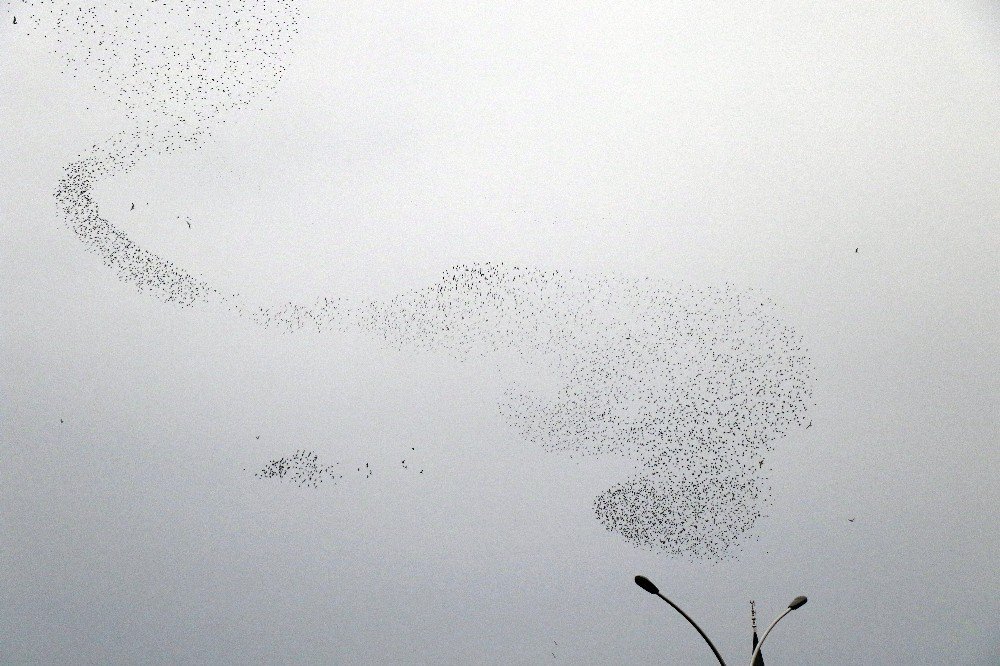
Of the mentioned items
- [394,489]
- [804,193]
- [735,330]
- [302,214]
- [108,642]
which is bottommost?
[108,642]

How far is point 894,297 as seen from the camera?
9.09 ft

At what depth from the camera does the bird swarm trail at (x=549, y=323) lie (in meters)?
2.76

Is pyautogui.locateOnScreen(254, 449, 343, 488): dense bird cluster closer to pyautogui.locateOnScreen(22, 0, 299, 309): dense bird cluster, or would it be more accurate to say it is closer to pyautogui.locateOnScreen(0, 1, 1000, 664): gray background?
pyautogui.locateOnScreen(0, 1, 1000, 664): gray background

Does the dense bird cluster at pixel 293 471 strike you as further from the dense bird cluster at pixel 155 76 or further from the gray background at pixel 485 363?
the dense bird cluster at pixel 155 76

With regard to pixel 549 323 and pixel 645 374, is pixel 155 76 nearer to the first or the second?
pixel 549 323

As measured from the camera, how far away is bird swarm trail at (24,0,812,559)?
2.76 m

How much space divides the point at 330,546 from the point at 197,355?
0.79m

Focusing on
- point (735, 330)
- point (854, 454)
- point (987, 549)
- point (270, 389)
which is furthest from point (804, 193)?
point (270, 389)

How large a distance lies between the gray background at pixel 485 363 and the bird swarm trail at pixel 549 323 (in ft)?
0.22

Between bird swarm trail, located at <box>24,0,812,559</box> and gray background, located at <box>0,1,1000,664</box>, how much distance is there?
0.07 m

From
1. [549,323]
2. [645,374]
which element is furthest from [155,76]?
[645,374]

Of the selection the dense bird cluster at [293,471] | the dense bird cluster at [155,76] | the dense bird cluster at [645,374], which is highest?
the dense bird cluster at [155,76]

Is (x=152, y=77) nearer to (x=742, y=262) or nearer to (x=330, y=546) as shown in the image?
(x=330, y=546)

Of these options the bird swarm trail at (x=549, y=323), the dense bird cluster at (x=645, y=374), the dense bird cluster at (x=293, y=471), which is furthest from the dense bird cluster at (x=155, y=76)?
the dense bird cluster at (x=645, y=374)
